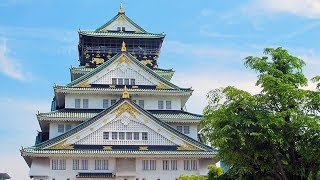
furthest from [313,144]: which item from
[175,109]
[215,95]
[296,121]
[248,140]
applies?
[175,109]

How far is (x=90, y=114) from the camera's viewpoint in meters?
52.4

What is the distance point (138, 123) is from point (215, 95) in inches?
852

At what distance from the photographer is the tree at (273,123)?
1050 inches

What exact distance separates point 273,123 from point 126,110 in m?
25.0

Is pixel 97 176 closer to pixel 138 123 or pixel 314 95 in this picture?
pixel 138 123

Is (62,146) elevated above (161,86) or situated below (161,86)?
below

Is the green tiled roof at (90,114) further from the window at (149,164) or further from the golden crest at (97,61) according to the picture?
the golden crest at (97,61)

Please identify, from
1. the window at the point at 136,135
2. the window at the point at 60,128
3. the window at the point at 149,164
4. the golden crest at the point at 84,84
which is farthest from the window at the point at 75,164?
the golden crest at the point at 84,84

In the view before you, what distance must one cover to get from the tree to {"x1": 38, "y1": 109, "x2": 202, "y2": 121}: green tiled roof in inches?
953

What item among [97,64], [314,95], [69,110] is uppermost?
[97,64]

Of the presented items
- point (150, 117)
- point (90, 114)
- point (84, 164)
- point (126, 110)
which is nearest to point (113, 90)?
point (90, 114)

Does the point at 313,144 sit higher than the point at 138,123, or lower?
lower

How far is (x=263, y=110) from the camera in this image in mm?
27766

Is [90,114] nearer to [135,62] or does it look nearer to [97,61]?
[135,62]
